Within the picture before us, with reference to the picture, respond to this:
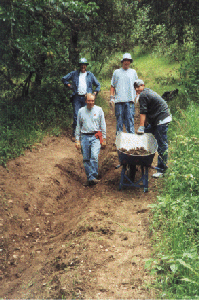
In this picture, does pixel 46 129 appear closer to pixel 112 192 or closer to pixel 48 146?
pixel 48 146

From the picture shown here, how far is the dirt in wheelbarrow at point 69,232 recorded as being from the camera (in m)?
3.92

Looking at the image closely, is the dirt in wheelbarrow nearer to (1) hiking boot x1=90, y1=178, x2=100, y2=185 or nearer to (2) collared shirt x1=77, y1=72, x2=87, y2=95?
(1) hiking boot x1=90, y1=178, x2=100, y2=185

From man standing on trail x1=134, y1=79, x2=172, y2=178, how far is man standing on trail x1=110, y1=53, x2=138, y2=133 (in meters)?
Result: 1.08

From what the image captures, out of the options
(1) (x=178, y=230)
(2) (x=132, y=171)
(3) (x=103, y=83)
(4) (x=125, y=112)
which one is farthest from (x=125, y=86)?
(3) (x=103, y=83)

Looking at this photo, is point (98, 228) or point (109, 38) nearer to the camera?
point (98, 228)

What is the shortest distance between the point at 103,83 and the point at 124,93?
9.00 m

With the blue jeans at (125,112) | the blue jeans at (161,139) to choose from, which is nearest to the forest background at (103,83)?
the blue jeans at (161,139)

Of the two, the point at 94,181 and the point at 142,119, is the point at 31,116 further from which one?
the point at 142,119

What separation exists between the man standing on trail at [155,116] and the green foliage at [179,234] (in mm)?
481

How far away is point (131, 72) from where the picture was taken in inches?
306

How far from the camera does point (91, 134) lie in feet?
23.2

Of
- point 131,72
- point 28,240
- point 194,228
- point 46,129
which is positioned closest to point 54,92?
point 46,129

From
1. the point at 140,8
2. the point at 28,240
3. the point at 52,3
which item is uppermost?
the point at 140,8

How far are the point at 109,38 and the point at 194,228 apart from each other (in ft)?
29.7
